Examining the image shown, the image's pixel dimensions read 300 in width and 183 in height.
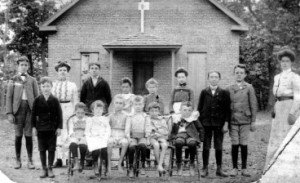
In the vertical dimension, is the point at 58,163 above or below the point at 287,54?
below

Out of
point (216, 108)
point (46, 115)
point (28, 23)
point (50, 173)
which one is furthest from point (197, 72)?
point (28, 23)

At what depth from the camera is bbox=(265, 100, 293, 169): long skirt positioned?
289 inches

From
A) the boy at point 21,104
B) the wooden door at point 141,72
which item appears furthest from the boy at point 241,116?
the wooden door at point 141,72

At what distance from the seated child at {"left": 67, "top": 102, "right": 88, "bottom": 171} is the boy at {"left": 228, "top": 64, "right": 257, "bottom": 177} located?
269 centimetres

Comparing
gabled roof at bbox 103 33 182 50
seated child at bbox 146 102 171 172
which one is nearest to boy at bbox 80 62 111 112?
seated child at bbox 146 102 171 172

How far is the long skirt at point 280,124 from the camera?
24.0ft

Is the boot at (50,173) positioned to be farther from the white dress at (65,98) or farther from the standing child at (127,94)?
the standing child at (127,94)

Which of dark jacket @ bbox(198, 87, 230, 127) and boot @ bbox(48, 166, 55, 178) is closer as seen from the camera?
boot @ bbox(48, 166, 55, 178)

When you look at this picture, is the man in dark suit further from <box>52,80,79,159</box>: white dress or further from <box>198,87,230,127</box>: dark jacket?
<box>52,80,79,159</box>: white dress

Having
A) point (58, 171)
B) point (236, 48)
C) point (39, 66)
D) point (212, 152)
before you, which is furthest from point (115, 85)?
point (39, 66)

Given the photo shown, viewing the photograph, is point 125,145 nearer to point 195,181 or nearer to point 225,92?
point 195,181

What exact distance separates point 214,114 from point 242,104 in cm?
56

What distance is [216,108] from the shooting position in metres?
8.04

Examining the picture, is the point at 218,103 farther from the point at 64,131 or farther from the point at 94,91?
the point at 64,131
